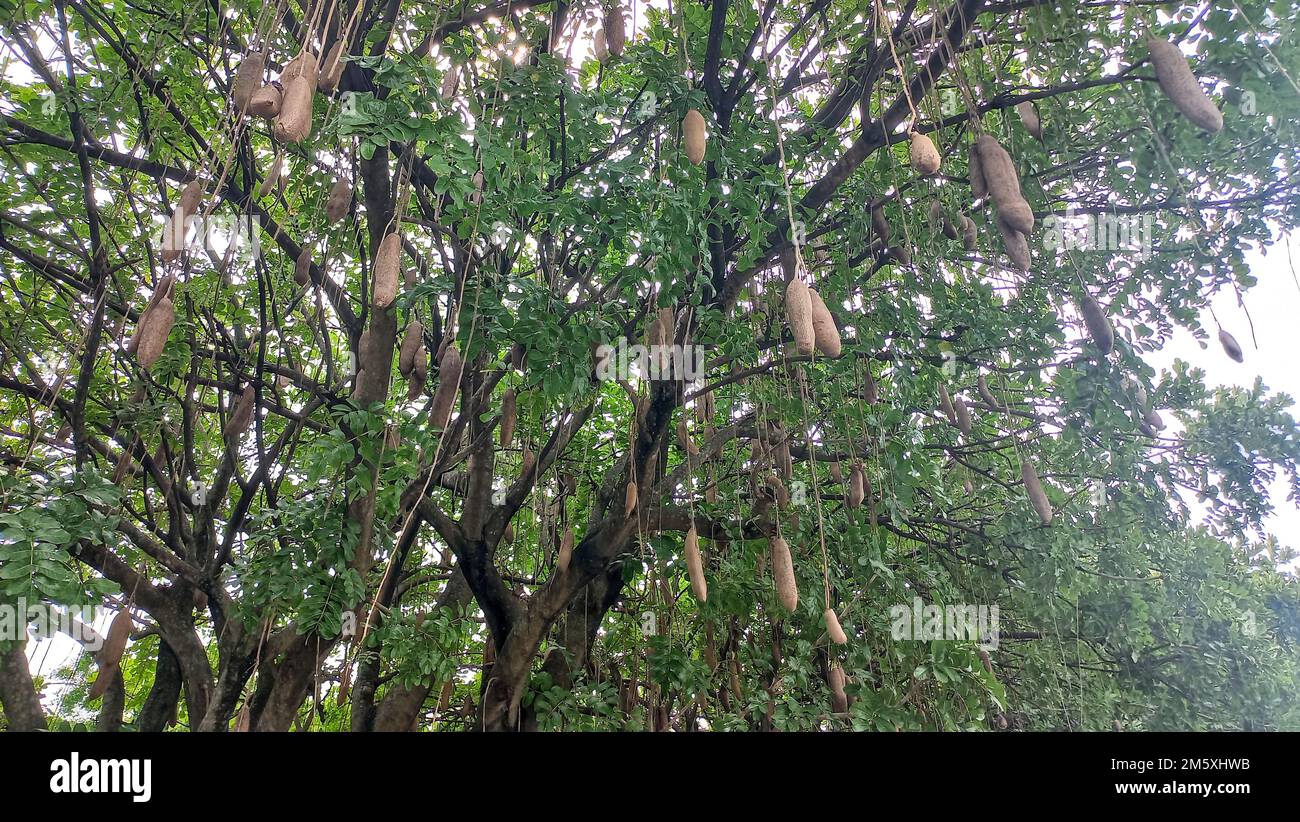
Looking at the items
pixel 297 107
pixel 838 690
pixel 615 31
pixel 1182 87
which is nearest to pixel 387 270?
pixel 297 107

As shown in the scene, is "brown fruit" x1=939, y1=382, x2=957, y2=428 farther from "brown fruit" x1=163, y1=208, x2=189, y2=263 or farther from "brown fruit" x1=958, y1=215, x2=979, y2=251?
"brown fruit" x1=163, y1=208, x2=189, y2=263

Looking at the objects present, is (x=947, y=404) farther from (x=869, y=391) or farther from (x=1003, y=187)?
(x=1003, y=187)

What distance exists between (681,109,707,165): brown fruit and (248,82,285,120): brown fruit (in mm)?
899

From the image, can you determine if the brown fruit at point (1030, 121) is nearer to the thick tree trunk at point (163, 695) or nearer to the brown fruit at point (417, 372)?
the brown fruit at point (417, 372)

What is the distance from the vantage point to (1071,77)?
6.41 feet

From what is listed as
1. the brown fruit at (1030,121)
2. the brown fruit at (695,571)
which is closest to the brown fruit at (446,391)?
the brown fruit at (695,571)

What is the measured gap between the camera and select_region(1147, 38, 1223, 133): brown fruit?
129cm

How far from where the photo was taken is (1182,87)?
1300 millimetres

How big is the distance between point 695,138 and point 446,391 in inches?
36.9

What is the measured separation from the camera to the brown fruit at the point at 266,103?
1.22 m

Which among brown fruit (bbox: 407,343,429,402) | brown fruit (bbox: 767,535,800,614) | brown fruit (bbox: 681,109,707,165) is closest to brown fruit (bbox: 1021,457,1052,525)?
brown fruit (bbox: 767,535,800,614)

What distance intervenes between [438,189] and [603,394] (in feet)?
8.18
